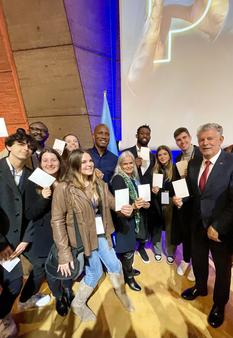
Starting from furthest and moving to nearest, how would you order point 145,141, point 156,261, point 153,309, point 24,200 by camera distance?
point 145,141
point 156,261
point 153,309
point 24,200

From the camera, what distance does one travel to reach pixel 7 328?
5.54 ft

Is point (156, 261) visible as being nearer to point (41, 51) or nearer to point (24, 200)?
point (24, 200)

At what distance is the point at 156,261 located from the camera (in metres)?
2.76

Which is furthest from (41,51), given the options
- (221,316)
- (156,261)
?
(221,316)

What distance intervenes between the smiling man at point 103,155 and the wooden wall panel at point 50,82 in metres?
1.43

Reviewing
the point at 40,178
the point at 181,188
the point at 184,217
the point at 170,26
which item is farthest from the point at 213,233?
the point at 170,26

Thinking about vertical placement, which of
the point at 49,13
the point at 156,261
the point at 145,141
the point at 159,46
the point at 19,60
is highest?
the point at 49,13

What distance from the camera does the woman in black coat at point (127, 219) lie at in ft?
6.75

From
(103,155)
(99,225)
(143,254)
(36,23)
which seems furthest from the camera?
(36,23)

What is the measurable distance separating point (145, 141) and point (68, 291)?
2.21 meters

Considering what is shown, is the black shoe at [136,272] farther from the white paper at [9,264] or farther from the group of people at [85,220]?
the white paper at [9,264]

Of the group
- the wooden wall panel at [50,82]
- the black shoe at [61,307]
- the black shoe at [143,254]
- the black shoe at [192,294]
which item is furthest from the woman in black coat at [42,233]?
the wooden wall panel at [50,82]

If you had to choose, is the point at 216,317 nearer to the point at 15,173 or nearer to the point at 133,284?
the point at 133,284

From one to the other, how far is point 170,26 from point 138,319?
→ 4.47 metres
